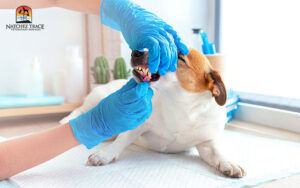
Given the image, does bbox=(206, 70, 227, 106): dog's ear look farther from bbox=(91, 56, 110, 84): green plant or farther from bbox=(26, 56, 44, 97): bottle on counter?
bbox=(26, 56, 44, 97): bottle on counter

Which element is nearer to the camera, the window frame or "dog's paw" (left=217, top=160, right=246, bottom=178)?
"dog's paw" (left=217, top=160, right=246, bottom=178)

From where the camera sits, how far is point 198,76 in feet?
3.30

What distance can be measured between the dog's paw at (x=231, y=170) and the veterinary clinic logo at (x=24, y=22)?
1.08 metres

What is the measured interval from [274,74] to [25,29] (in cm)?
137

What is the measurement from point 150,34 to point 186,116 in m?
0.35

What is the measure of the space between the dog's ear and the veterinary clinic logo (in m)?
0.91

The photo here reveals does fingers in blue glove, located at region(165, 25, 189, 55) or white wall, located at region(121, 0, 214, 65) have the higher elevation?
white wall, located at region(121, 0, 214, 65)

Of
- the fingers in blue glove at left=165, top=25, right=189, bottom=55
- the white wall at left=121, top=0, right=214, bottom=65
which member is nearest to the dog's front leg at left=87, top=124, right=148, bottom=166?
the fingers in blue glove at left=165, top=25, right=189, bottom=55

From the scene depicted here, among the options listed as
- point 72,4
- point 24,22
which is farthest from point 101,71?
point 72,4

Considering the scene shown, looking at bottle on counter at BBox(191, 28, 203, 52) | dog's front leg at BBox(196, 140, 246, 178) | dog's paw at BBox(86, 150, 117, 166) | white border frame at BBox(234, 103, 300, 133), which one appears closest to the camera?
dog's front leg at BBox(196, 140, 246, 178)

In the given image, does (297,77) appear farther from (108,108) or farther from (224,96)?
(108,108)

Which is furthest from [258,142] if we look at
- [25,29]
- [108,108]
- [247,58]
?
[25,29]

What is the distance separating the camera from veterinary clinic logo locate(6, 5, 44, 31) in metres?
1.47

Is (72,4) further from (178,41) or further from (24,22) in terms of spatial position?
(24,22)
